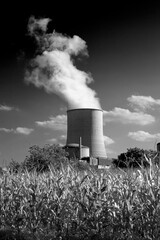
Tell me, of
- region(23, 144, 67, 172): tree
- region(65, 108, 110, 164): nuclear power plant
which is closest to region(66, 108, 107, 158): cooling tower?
region(65, 108, 110, 164): nuclear power plant

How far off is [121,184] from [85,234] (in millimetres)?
887

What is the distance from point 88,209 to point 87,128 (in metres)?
54.9

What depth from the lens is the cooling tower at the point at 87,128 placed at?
199ft

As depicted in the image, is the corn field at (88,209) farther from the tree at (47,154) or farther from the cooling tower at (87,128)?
the cooling tower at (87,128)

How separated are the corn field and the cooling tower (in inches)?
2082

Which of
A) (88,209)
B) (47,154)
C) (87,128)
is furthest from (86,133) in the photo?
(88,209)

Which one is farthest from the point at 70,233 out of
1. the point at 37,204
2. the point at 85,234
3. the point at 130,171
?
the point at 130,171

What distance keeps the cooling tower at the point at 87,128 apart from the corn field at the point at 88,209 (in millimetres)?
52870

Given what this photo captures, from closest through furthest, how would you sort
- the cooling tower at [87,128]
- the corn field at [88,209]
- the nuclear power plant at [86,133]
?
the corn field at [88,209] → the cooling tower at [87,128] → the nuclear power plant at [86,133]

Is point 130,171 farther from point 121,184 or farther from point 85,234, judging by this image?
point 85,234

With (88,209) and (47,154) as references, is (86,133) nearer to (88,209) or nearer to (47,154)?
(47,154)

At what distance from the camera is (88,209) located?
5223 mm

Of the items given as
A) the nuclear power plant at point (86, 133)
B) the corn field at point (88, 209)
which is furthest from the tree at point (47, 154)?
the corn field at point (88, 209)

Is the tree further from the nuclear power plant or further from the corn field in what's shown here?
the corn field
